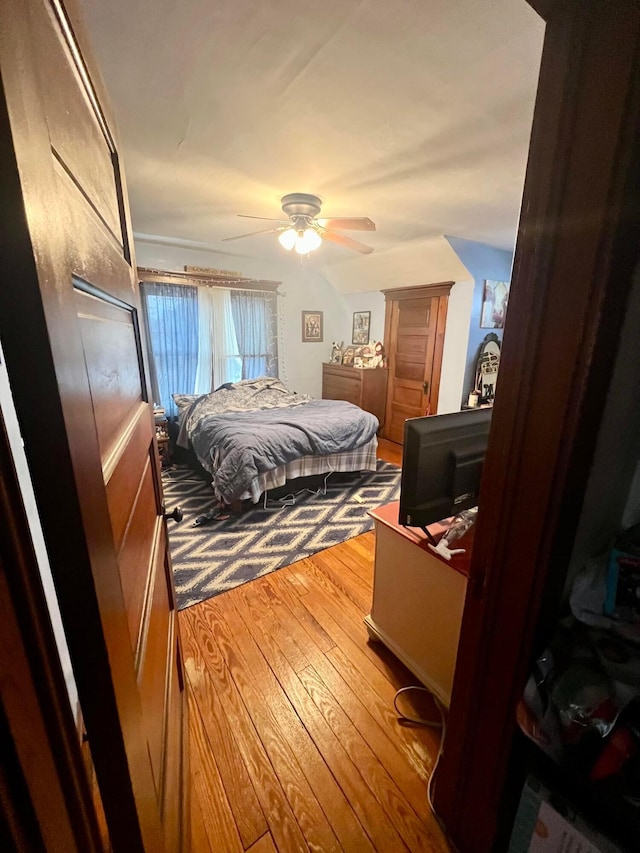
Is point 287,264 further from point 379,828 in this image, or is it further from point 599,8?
point 379,828

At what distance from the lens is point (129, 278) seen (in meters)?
0.94

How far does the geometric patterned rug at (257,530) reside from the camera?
7.34 ft

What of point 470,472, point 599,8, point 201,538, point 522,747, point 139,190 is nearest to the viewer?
Answer: point 599,8

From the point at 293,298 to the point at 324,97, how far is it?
3634 mm

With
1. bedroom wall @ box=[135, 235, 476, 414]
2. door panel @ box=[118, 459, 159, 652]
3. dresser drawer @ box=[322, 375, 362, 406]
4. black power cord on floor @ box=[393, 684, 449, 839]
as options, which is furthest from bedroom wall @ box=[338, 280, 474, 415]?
door panel @ box=[118, 459, 159, 652]

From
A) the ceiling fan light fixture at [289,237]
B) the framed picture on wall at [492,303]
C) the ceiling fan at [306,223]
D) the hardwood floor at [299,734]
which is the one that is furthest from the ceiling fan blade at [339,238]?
the hardwood floor at [299,734]

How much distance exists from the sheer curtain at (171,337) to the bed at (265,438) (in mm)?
220

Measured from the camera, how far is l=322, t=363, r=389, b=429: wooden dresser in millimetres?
4812

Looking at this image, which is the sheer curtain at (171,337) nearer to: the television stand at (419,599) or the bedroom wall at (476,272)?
the bedroom wall at (476,272)

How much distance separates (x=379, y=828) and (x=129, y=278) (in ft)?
5.91

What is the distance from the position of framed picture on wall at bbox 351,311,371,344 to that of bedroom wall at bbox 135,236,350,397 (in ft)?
0.64

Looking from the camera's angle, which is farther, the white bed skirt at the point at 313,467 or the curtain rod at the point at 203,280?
the curtain rod at the point at 203,280

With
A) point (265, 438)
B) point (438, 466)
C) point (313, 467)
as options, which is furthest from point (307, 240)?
point (438, 466)

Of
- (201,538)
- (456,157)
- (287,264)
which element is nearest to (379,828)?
(201,538)
